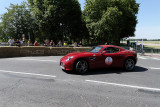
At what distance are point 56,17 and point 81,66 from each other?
25141 millimetres

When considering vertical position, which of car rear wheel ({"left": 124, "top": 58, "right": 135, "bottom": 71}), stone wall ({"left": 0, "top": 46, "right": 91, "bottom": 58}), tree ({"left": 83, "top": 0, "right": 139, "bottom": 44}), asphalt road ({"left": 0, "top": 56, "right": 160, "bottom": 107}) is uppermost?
tree ({"left": 83, "top": 0, "right": 139, "bottom": 44})

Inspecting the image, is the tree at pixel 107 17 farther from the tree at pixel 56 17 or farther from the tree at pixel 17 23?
the tree at pixel 17 23

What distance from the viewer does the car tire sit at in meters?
6.23

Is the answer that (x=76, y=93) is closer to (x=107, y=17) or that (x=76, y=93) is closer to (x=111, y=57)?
(x=111, y=57)

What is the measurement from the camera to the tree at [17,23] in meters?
36.2

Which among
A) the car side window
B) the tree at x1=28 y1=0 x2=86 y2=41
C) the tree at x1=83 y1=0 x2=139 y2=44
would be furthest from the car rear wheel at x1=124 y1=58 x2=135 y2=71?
the tree at x1=28 y1=0 x2=86 y2=41

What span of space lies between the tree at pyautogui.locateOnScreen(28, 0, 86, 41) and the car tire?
24128 mm

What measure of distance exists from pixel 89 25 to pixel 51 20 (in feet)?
27.3

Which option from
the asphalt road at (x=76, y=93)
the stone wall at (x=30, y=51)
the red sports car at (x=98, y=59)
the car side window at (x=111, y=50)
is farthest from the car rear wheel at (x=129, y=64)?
the stone wall at (x=30, y=51)

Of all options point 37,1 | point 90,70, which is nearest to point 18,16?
point 37,1

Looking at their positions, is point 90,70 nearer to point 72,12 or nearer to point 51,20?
point 51,20

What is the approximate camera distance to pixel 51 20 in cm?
2878

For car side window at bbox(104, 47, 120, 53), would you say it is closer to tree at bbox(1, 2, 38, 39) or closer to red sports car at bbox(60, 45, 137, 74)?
red sports car at bbox(60, 45, 137, 74)

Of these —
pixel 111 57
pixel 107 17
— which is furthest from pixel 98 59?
pixel 107 17
